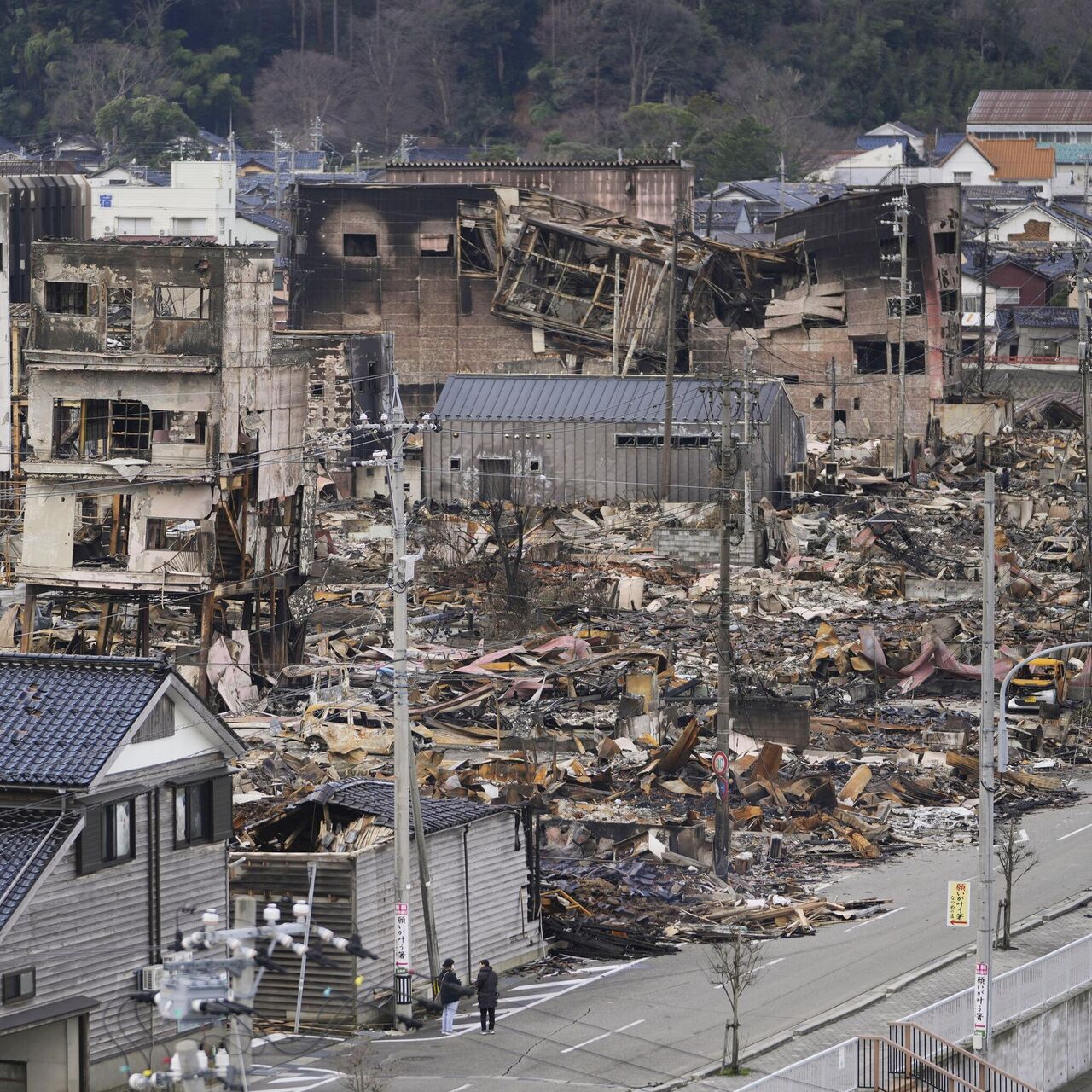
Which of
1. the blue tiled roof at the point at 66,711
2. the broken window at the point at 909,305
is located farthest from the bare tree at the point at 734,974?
the broken window at the point at 909,305

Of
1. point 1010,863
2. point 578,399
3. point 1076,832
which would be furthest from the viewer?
point 578,399

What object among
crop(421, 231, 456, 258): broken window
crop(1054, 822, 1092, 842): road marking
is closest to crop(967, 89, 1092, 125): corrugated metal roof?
crop(421, 231, 456, 258): broken window

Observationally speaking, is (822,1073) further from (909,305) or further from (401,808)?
(909,305)

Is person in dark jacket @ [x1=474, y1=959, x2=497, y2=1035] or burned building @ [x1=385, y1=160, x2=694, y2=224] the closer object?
person in dark jacket @ [x1=474, y1=959, x2=497, y2=1035]

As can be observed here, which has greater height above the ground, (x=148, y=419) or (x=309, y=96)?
(x=309, y=96)

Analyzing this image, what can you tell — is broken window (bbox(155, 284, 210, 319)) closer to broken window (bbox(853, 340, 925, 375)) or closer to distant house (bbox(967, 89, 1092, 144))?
broken window (bbox(853, 340, 925, 375))

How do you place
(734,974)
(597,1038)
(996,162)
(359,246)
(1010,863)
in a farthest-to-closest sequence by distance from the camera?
(996,162) → (359,246) → (1010,863) → (597,1038) → (734,974)

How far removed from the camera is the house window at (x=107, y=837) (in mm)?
23547

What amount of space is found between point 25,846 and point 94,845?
699 millimetres

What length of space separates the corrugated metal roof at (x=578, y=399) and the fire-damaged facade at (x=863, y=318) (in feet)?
42.4

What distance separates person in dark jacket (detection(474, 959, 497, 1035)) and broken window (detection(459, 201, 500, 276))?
5705 centimetres

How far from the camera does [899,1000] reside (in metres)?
27.6

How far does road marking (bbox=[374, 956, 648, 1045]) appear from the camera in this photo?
25.9 metres

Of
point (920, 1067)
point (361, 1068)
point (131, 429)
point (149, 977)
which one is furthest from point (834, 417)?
point (149, 977)
